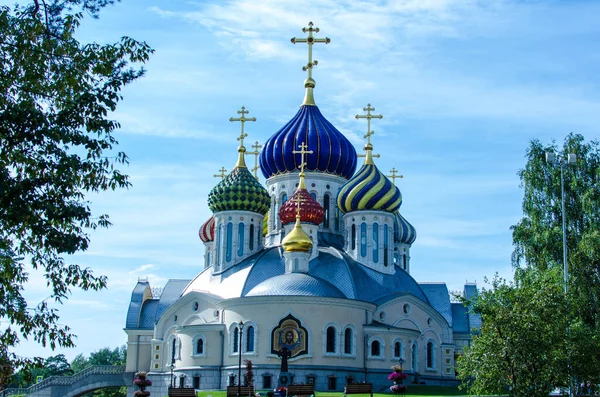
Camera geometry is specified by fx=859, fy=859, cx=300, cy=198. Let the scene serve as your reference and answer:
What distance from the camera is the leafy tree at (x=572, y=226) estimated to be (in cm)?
2855

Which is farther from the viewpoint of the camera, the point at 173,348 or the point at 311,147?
the point at 311,147

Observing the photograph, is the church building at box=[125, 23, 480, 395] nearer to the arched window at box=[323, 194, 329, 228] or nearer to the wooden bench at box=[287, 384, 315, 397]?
the arched window at box=[323, 194, 329, 228]

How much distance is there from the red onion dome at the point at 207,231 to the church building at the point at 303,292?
117 mm

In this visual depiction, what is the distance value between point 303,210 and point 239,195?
367 cm

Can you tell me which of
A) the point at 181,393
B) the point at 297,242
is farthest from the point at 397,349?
the point at 181,393

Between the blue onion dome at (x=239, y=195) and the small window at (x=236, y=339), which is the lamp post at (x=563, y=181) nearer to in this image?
the small window at (x=236, y=339)

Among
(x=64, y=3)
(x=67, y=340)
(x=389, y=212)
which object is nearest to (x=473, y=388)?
(x=67, y=340)

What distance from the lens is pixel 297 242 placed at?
39.3 m

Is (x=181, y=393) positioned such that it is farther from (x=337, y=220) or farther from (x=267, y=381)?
(x=337, y=220)

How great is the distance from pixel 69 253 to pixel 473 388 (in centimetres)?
1382

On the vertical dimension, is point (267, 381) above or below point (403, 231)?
below

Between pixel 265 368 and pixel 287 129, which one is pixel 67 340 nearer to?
pixel 265 368

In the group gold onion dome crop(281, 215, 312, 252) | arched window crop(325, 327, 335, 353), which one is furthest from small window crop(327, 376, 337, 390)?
gold onion dome crop(281, 215, 312, 252)

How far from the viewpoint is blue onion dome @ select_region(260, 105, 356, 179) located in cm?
4553
